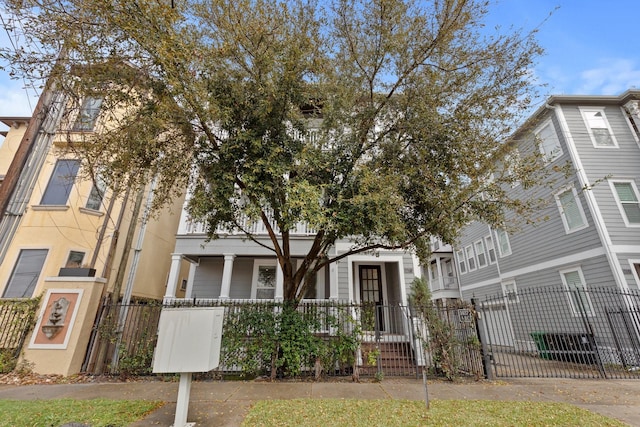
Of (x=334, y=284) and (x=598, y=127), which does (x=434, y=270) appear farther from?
(x=334, y=284)

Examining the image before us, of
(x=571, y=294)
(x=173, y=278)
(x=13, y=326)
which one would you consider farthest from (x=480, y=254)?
(x=13, y=326)

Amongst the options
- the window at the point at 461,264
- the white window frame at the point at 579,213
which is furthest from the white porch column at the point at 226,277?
the window at the point at 461,264

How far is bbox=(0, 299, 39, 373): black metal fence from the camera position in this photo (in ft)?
22.5

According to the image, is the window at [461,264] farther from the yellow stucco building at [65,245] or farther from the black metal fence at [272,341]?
the yellow stucco building at [65,245]

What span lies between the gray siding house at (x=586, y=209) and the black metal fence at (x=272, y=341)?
8.31 feet

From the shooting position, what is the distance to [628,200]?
1038cm

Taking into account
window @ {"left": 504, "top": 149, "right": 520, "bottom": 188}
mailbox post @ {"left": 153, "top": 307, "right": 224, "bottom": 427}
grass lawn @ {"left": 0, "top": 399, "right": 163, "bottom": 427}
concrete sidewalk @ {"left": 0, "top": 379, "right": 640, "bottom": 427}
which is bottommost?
concrete sidewalk @ {"left": 0, "top": 379, "right": 640, "bottom": 427}

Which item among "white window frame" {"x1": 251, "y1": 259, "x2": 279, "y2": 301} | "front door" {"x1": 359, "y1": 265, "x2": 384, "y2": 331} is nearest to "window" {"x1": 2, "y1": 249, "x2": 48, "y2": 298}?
"white window frame" {"x1": 251, "y1": 259, "x2": 279, "y2": 301}

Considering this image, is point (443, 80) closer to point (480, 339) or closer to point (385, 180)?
point (385, 180)

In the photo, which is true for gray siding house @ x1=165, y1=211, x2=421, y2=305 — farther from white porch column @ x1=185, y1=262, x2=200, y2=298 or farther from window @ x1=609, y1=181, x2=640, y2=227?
window @ x1=609, y1=181, x2=640, y2=227

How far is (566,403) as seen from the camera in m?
5.22

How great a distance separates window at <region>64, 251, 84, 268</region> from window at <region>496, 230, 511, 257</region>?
18.6m

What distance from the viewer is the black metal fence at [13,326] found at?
6.84 metres

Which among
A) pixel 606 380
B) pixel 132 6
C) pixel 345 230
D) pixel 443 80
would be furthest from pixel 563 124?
pixel 132 6
